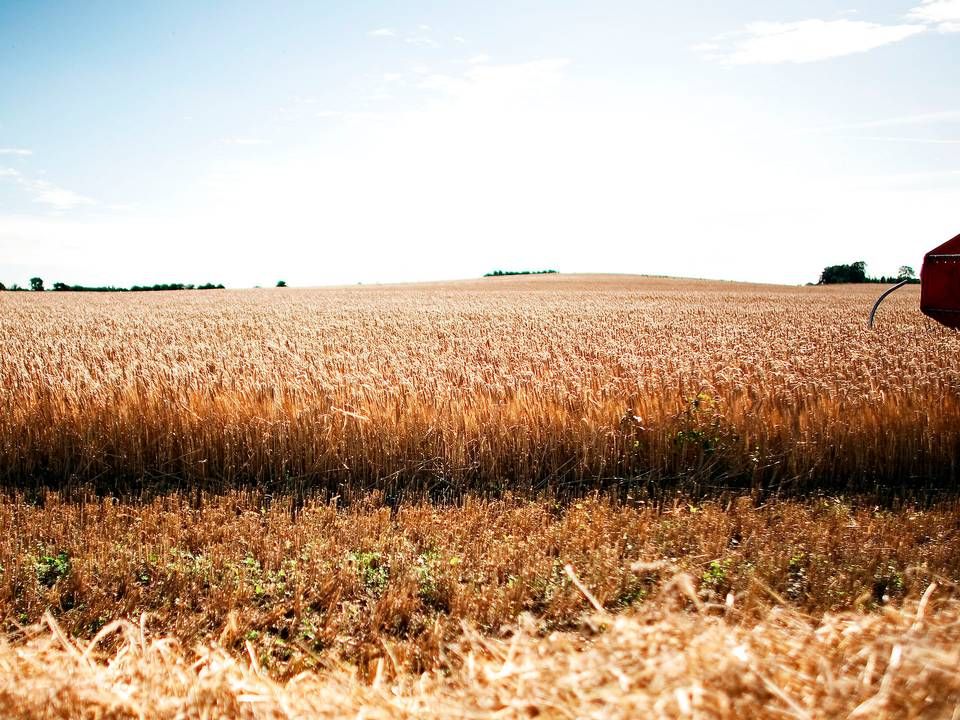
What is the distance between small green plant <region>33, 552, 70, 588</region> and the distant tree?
7045cm

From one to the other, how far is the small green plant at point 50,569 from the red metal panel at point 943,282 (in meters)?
6.32

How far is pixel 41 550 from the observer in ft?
15.1

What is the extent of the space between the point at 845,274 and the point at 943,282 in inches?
2706

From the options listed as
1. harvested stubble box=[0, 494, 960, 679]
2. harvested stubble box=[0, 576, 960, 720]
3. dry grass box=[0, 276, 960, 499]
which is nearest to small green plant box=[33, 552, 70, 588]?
harvested stubble box=[0, 494, 960, 679]

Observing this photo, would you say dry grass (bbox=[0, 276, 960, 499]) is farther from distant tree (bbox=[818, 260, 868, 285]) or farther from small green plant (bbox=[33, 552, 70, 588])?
distant tree (bbox=[818, 260, 868, 285])

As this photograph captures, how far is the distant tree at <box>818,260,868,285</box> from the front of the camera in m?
64.9

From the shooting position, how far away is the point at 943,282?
5.23 metres

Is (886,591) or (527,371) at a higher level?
(527,371)

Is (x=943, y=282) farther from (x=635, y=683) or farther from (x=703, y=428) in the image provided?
(x=635, y=683)

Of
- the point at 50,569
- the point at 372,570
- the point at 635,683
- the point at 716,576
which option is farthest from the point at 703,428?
the point at 50,569

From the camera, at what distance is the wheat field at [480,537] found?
2.08m

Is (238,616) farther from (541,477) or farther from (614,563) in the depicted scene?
(541,477)

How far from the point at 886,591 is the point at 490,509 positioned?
267 cm

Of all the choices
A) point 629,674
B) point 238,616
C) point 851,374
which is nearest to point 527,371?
point 851,374
